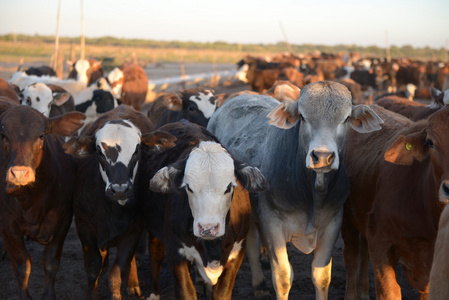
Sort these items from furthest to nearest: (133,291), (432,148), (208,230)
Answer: (133,291)
(208,230)
(432,148)

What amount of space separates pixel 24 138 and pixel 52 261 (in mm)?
1197

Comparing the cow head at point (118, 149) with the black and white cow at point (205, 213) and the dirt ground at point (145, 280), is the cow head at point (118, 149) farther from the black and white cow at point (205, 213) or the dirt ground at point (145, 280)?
the dirt ground at point (145, 280)

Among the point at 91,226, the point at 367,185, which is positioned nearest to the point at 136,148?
the point at 91,226

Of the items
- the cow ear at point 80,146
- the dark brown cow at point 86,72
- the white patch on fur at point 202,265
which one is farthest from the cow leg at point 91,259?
the dark brown cow at point 86,72

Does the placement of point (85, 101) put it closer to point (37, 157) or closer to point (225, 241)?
point (37, 157)

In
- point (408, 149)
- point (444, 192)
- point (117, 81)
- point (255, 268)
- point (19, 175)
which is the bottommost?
point (255, 268)

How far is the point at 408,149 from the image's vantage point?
4.14 metres

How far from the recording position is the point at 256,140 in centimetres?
564

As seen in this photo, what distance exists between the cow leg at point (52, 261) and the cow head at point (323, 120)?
2328 mm

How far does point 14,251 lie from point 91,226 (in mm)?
740

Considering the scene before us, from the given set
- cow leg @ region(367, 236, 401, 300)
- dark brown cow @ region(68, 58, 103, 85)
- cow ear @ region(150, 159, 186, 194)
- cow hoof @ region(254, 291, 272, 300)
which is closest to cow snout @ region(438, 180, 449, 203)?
cow leg @ region(367, 236, 401, 300)

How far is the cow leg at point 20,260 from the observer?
523 centimetres

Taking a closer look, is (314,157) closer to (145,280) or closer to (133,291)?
(133,291)

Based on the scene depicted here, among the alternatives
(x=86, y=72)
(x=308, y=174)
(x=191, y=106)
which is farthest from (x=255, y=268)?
(x=86, y=72)
